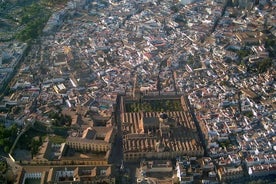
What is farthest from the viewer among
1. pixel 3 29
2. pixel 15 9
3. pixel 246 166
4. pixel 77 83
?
pixel 15 9

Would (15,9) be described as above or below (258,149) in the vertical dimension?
below

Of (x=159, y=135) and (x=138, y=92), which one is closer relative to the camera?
(x=159, y=135)

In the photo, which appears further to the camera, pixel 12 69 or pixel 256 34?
pixel 256 34

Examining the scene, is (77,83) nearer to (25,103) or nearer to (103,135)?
(25,103)

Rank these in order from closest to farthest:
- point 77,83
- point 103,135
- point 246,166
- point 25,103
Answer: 1. point 246,166
2. point 103,135
3. point 25,103
4. point 77,83

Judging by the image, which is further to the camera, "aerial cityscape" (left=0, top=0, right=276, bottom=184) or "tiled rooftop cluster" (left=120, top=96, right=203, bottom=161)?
"tiled rooftop cluster" (left=120, top=96, right=203, bottom=161)

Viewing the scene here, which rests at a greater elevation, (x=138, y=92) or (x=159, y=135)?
(x=159, y=135)

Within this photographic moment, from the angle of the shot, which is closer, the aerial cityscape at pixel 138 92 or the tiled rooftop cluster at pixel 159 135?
the aerial cityscape at pixel 138 92

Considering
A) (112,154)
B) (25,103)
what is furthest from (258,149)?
(25,103)
